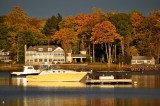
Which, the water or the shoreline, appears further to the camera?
the shoreline

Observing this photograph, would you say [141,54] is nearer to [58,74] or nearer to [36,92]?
[58,74]

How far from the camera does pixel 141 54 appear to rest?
411 feet

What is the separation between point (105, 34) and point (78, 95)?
61.1 meters

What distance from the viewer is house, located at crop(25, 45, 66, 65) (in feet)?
415

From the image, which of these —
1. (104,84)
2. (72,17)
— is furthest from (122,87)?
(72,17)

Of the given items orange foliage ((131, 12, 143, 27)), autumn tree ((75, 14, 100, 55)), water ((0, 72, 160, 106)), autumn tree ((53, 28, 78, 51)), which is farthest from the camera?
autumn tree ((75, 14, 100, 55))

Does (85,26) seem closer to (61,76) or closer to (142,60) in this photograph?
(142,60)

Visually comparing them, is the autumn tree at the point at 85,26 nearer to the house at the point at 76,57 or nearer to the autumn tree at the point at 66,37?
the autumn tree at the point at 66,37

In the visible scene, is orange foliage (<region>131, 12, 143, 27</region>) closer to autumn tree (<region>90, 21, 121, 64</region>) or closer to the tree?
autumn tree (<region>90, 21, 121, 64</region>)

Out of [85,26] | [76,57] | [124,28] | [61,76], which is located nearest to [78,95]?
[61,76]

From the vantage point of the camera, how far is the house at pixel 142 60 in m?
119

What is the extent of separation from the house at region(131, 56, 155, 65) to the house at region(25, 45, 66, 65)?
54.3ft

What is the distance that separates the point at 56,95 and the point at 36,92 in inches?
169

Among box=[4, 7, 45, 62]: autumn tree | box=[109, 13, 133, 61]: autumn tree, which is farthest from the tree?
box=[109, 13, 133, 61]: autumn tree
